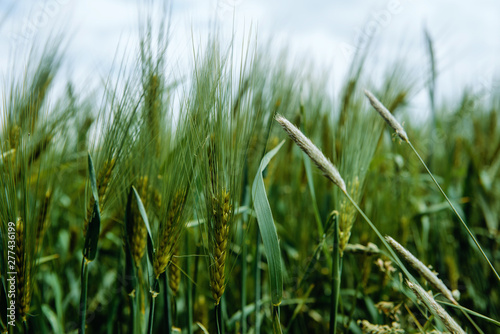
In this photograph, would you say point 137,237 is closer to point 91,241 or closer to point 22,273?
point 91,241

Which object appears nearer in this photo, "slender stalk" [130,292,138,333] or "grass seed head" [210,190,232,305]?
"grass seed head" [210,190,232,305]

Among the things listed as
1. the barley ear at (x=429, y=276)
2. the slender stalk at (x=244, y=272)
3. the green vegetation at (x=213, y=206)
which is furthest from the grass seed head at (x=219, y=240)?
the barley ear at (x=429, y=276)

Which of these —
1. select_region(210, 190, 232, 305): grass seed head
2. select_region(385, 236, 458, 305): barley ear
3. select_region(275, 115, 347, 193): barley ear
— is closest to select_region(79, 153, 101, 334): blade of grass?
select_region(210, 190, 232, 305): grass seed head

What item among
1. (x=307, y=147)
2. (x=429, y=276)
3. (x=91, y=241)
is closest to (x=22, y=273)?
(x=91, y=241)

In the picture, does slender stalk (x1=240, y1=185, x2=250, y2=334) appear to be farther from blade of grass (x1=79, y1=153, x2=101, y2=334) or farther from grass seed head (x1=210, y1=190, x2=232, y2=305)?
blade of grass (x1=79, y1=153, x2=101, y2=334)

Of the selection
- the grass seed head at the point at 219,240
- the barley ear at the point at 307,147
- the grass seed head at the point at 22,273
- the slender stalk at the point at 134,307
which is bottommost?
the slender stalk at the point at 134,307

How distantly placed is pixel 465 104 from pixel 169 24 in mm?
1450

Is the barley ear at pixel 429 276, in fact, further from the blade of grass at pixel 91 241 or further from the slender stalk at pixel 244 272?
the blade of grass at pixel 91 241

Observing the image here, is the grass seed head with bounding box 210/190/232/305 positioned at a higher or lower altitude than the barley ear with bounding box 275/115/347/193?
lower

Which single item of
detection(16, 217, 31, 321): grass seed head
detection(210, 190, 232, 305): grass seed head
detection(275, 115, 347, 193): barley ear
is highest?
detection(275, 115, 347, 193): barley ear

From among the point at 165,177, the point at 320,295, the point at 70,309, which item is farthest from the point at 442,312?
the point at 70,309

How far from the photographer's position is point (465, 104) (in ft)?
5.74

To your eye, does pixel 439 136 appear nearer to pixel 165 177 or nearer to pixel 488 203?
pixel 488 203

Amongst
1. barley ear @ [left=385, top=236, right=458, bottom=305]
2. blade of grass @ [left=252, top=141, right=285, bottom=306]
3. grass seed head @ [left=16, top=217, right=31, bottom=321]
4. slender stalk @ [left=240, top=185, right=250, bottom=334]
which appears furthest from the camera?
slender stalk @ [left=240, top=185, right=250, bottom=334]
